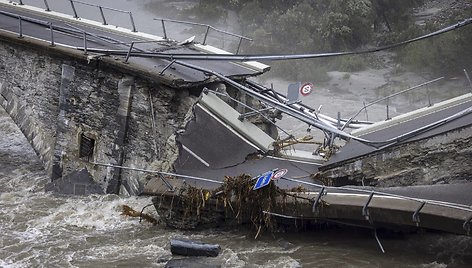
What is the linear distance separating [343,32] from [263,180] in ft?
57.2

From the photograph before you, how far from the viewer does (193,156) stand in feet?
40.7

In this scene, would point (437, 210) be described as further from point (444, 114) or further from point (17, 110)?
point (17, 110)

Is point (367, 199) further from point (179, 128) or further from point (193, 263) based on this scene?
point (179, 128)

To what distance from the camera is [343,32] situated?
26.8 meters

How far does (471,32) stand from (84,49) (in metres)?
13.9

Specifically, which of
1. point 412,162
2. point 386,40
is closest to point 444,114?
point 412,162

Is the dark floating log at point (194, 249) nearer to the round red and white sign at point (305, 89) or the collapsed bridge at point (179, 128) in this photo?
the collapsed bridge at point (179, 128)

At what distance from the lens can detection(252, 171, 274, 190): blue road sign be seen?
402 inches

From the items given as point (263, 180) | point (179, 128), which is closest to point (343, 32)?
point (179, 128)

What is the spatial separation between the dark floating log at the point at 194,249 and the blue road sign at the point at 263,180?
3.89ft

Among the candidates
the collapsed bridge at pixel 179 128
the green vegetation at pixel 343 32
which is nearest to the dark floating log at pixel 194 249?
the collapsed bridge at pixel 179 128

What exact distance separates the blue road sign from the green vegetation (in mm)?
14396

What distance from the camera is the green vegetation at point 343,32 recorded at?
23.5 m

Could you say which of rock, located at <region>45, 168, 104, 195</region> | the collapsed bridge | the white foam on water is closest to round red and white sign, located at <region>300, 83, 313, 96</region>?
the collapsed bridge
